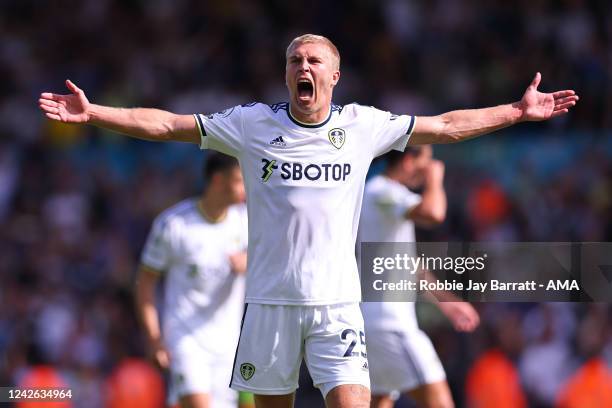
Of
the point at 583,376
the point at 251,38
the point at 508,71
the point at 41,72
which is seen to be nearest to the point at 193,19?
the point at 251,38

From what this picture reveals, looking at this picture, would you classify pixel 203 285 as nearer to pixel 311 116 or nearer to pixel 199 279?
pixel 199 279

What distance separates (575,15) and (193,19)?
5197 mm

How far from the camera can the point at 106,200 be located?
15508 mm

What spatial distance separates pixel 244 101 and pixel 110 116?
9.51 metres

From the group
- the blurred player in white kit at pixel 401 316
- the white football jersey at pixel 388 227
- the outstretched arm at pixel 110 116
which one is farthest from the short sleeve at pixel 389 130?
the white football jersey at pixel 388 227

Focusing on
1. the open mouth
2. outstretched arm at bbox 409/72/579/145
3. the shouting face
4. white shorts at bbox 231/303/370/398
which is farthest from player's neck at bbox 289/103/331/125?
white shorts at bbox 231/303/370/398

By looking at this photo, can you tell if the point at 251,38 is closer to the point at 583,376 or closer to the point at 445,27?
the point at 445,27

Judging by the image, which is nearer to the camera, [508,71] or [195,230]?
[195,230]

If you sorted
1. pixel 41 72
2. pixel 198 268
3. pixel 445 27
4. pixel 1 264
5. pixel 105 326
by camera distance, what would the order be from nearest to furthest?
pixel 198 268, pixel 105 326, pixel 1 264, pixel 445 27, pixel 41 72

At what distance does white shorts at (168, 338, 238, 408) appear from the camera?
8.72 metres

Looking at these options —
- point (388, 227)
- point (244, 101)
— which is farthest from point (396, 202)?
point (244, 101)

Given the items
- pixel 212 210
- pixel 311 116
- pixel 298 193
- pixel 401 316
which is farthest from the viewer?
pixel 212 210

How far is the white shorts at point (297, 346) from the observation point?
6.53 m

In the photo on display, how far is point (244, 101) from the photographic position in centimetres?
1594
